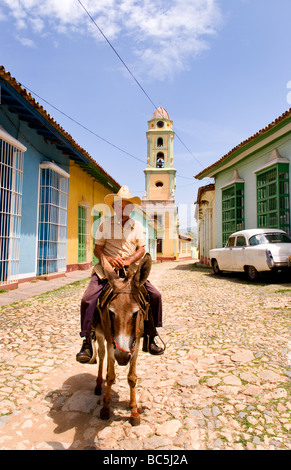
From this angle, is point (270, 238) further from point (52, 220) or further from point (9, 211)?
point (9, 211)

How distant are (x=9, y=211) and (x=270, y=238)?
722cm

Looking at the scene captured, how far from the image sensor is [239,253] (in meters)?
9.64

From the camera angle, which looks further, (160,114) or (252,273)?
(160,114)

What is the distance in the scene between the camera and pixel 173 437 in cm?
216

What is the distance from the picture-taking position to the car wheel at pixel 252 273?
355 inches

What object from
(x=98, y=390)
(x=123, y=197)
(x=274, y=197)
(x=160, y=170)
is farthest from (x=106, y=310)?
(x=160, y=170)

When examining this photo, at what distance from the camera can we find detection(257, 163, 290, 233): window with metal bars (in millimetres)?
9984

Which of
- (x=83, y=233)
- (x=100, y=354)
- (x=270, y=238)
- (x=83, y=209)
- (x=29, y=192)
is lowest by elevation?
Answer: (x=100, y=354)

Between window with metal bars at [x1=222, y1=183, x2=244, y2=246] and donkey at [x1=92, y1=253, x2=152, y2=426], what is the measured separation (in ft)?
37.7

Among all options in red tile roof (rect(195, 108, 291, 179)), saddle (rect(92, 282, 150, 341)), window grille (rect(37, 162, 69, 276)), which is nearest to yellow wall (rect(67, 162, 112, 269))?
window grille (rect(37, 162, 69, 276))

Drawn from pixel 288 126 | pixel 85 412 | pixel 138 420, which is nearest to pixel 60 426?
pixel 85 412

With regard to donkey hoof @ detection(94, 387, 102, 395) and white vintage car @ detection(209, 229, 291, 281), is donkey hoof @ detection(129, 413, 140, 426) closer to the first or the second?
donkey hoof @ detection(94, 387, 102, 395)

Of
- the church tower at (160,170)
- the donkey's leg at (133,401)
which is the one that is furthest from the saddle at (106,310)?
the church tower at (160,170)
